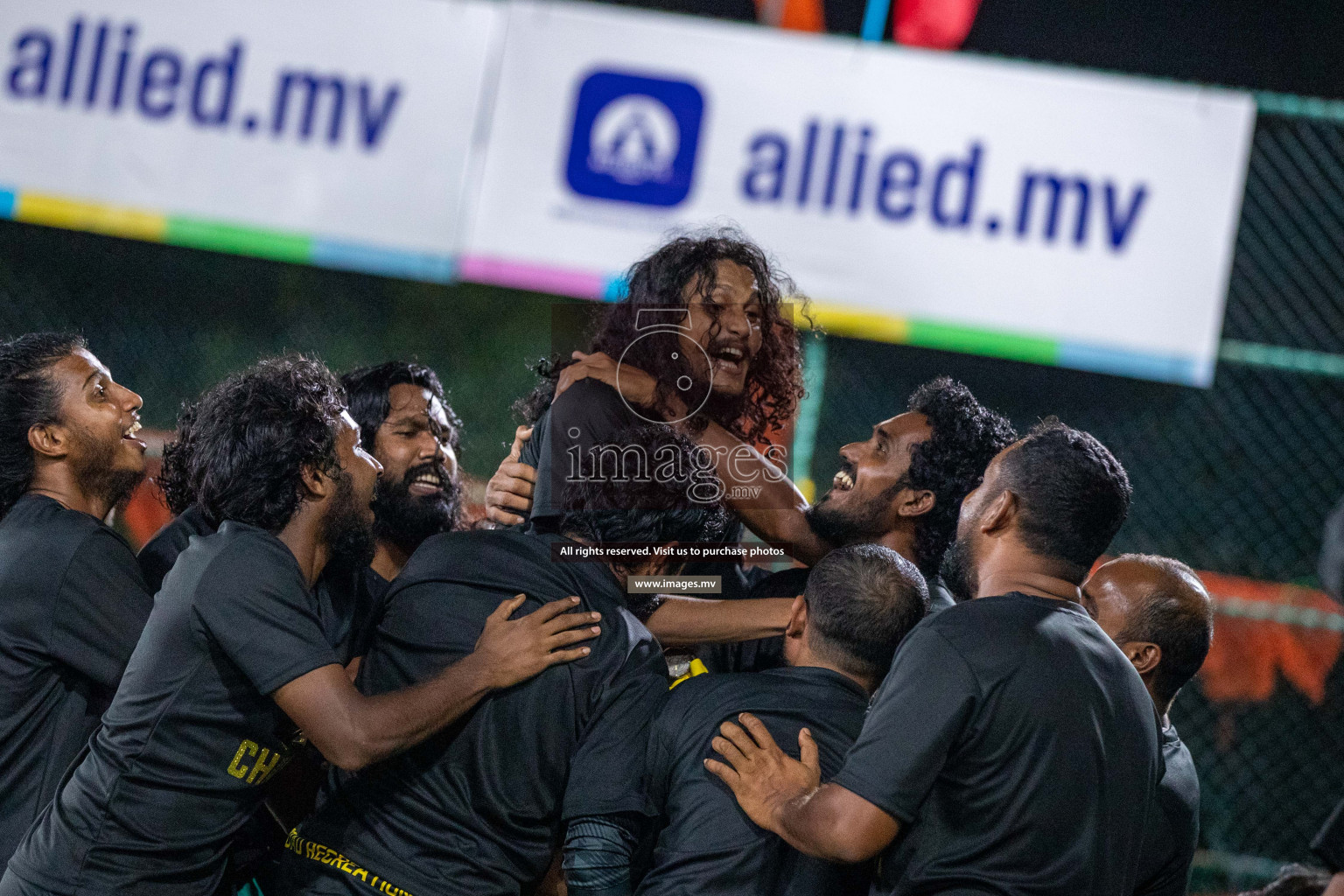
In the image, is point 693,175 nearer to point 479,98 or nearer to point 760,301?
point 479,98

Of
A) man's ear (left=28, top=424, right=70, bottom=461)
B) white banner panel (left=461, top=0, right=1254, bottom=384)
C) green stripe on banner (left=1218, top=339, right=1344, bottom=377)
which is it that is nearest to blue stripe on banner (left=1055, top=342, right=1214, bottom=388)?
white banner panel (left=461, top=0, right=1254, bottom=384)

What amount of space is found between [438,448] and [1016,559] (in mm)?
2083

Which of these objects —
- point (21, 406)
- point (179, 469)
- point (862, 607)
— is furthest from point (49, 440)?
point (862, 607)

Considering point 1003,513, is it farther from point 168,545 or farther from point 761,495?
point 168,545

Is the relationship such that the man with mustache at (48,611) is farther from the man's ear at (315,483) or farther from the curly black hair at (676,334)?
the curly black hair at (676,334)

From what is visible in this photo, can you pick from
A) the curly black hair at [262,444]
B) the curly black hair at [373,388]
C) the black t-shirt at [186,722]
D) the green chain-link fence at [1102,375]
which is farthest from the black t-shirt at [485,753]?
the green chain-link fence at [1102,375]

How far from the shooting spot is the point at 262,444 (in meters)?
2.56

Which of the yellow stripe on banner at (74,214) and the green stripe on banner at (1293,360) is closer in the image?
the green stripe on banner at (1293,360)

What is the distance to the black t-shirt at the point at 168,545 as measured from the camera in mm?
2953

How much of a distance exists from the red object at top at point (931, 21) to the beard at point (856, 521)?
15.4 ft

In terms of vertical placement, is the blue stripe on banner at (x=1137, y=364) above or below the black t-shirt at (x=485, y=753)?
above

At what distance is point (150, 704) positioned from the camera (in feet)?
7.88

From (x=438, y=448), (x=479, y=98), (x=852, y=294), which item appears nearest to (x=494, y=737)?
(x=438, y=448)

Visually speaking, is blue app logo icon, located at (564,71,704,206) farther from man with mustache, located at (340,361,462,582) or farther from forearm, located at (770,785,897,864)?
forearm, located at (770,785,897,864)
